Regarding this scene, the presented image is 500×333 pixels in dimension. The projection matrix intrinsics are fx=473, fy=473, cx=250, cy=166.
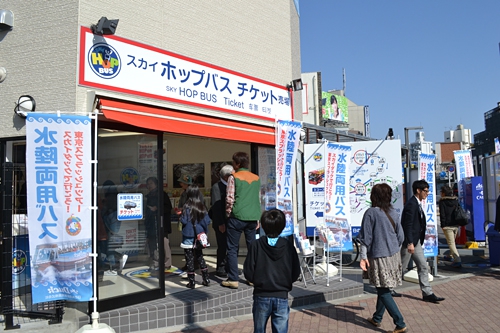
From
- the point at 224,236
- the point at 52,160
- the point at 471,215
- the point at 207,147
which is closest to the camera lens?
the point at 52,160

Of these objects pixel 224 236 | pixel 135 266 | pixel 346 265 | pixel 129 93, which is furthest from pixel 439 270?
pixel 129 93

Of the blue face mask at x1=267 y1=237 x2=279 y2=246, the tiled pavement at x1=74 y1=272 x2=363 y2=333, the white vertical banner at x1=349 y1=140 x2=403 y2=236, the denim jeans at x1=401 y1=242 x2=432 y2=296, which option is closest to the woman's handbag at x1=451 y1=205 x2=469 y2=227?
the white vertical banner at x1=349 y1=140 x2=403 y2=236

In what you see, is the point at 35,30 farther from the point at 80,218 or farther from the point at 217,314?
the point at 217,314

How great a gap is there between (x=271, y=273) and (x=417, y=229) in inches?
150

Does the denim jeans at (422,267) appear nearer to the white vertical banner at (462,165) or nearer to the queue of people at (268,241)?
the queue of people at (268,241)

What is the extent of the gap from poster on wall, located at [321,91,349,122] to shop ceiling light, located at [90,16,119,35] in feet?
129

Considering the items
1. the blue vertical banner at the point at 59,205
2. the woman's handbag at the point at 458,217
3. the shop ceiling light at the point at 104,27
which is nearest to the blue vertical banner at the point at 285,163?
the shop ceiling light at the point at 104,27

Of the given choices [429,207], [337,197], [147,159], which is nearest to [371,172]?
[429,207]

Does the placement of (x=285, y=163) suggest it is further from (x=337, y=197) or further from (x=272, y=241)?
(x=272, y=241)

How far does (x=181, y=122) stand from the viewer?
665 cm

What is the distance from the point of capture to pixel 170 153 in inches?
471

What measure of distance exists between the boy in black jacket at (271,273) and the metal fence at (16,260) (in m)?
2.75

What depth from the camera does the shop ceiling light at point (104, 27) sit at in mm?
5848

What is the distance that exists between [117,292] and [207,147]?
598 cm
